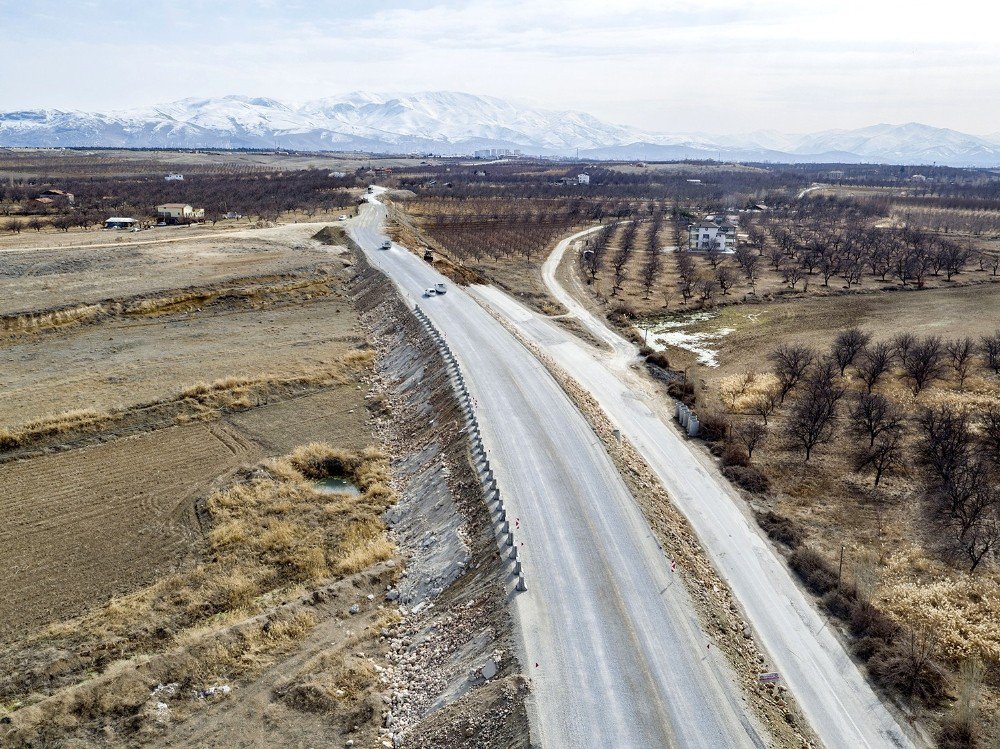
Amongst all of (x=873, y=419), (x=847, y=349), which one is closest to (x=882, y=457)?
(x=873, y=419)

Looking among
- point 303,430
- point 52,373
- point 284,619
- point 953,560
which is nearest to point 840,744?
point 953,560

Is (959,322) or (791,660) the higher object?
(959,322)

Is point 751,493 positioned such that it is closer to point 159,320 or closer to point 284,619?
point 284,619

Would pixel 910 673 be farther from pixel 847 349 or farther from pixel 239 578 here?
pixel 847 349

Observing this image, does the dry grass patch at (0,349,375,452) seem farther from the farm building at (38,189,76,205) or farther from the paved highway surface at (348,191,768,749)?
the farm building at (38,189,76,205)

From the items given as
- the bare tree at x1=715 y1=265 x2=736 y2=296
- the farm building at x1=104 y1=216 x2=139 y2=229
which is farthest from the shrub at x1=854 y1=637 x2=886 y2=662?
the farm building at x1=104 y1=216 x2=139 y2=229

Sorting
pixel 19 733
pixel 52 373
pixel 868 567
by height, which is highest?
pixel 52 373

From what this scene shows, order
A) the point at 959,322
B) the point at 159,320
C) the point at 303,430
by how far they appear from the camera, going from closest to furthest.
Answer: the point at 303,430
the point at 159,320
the point at 959,322
